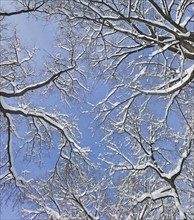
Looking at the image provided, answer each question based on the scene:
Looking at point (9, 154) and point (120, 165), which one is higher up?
point (120, 165)

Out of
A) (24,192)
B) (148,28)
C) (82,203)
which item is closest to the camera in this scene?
(148,28)

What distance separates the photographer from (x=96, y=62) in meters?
11.6

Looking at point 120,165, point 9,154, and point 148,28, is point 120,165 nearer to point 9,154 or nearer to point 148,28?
point 9,154

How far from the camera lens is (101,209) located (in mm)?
15258

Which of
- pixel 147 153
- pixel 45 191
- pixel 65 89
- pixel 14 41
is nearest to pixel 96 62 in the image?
pixel 65 89

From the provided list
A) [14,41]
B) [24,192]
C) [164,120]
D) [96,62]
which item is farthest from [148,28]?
[24,192]

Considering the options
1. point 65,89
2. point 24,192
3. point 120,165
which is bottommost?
point 24,192

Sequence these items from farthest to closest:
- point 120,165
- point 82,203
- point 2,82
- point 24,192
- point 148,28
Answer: point 82,203 < point 120,165 < point 24,192 < point 2,82 < point 148,28

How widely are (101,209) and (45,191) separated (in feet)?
8.12

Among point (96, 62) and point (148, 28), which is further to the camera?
point (96, 62)

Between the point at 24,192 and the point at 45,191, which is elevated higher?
the point at 45,191

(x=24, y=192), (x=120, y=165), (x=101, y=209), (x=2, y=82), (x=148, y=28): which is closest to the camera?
(x=148, y=28)

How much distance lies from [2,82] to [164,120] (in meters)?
5.21

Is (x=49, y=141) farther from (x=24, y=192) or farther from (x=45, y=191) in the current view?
(x=45, y=191)
